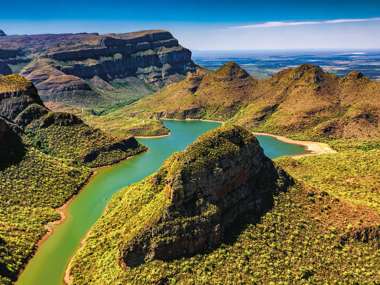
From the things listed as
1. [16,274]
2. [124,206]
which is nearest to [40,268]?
[16,274]

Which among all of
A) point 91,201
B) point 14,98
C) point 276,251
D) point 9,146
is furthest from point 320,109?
point 276,251

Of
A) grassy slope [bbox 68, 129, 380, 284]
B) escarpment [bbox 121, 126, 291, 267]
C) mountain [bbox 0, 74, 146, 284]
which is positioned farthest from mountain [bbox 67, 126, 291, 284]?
mountain [bbox 0, 74, 146, 284]

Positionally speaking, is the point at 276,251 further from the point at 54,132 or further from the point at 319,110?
the point at 319,110

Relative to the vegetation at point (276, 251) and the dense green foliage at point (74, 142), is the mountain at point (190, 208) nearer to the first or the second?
the vegetation at point (276, 251)

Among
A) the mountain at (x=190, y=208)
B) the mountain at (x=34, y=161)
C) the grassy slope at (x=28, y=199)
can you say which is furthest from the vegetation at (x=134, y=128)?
the mountain at (x=190, y=208)

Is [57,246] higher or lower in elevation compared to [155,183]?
lower

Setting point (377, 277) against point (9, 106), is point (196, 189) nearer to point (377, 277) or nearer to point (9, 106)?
point (377, 277)

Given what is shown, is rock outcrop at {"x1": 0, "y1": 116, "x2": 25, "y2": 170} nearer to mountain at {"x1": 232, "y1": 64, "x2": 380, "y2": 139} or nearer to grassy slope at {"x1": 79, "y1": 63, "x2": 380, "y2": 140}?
grassy slope at {"x1": 79, "y1": 63, "x2": 380, "y2": 140}
